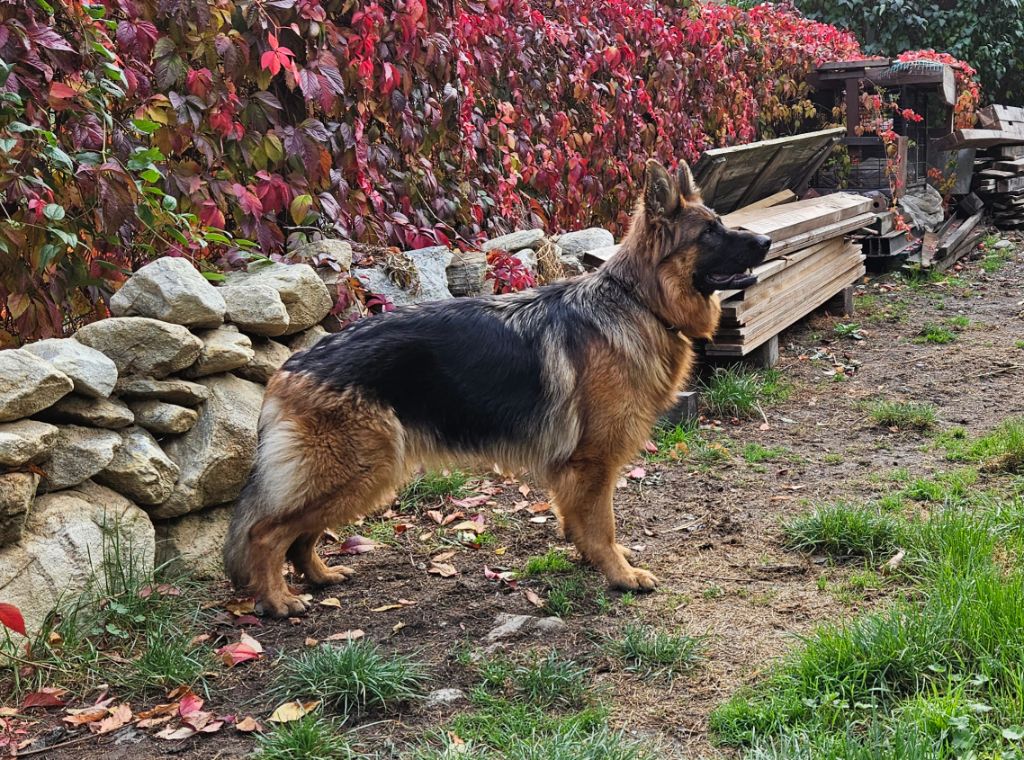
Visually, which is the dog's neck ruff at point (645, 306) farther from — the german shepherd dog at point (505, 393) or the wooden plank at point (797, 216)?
the wooden plank at point (797, 216)

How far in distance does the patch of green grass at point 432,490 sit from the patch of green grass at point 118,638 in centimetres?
165

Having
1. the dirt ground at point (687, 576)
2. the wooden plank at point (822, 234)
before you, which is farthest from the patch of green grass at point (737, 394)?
the wooden plank at point (822, 234)

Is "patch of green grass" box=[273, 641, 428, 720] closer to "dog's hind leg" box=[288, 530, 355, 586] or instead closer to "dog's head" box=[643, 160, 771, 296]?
"dog's hind leg" box=[288, 530, 355, 586]

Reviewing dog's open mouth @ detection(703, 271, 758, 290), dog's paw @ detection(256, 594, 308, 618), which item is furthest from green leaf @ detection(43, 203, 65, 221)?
dog's open mouth @ detection(703, 271, 758, 290)

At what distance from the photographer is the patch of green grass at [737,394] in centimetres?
653

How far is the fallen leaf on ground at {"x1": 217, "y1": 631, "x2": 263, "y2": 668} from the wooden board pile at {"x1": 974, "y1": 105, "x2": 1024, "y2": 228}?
44.5 ft

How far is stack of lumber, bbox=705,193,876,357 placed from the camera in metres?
6.85

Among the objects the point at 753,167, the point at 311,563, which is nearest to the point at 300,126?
the point at 311,563

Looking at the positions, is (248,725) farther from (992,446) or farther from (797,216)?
(797,216)

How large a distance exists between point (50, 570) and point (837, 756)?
274 cm

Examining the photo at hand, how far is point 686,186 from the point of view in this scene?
445cm

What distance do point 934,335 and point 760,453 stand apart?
11.8 ft

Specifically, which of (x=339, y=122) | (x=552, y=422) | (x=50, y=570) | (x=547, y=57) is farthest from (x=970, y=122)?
(x=50, y=570)

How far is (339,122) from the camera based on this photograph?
5777mm
